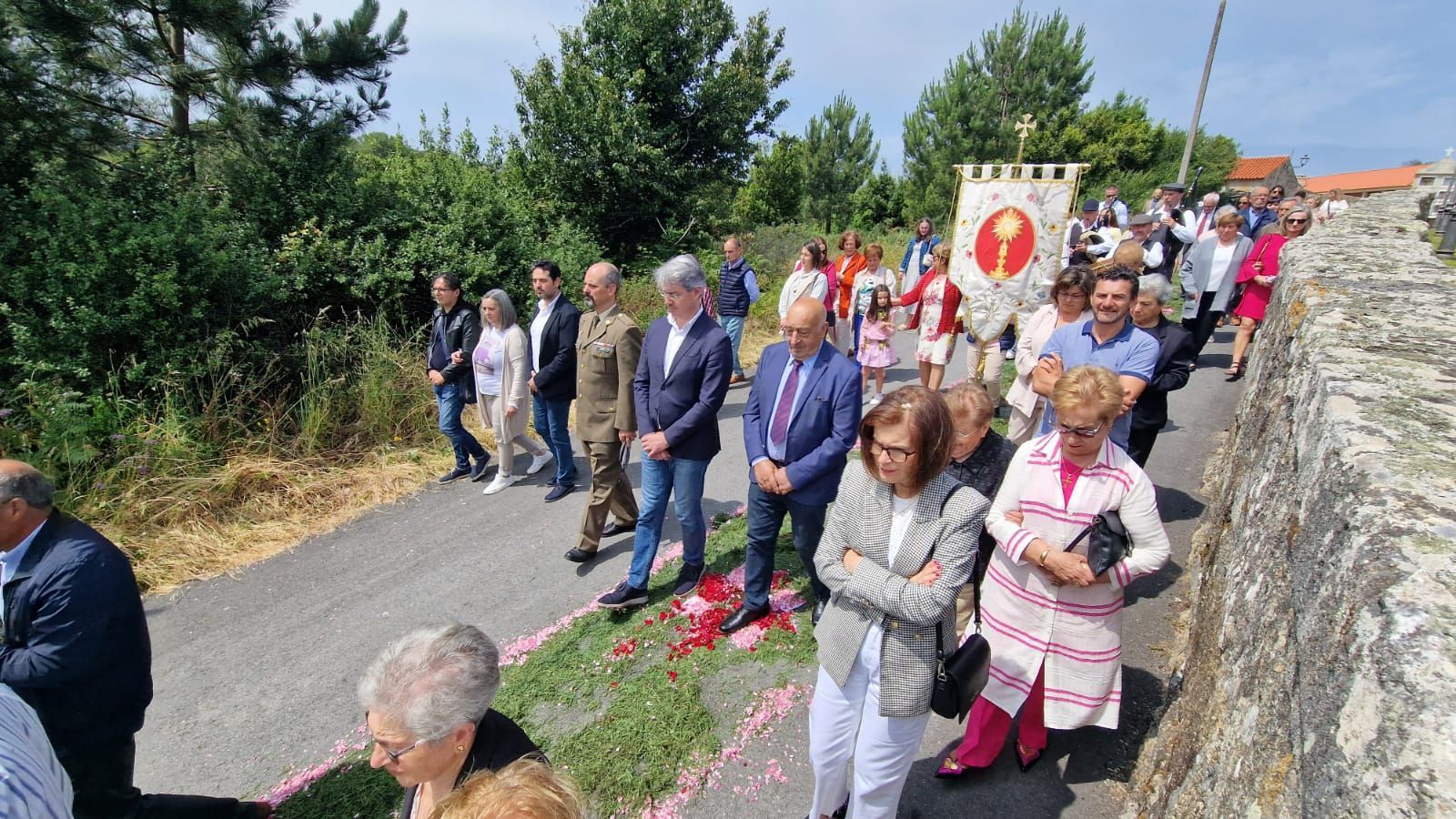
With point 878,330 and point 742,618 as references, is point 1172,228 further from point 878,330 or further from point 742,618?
point 742,618

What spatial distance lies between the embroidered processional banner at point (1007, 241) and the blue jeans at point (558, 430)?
3.74 meters

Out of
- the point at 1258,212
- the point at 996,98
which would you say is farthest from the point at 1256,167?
the point at 1258,212

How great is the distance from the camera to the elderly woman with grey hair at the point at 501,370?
5.20 meters

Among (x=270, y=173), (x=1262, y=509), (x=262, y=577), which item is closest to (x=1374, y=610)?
(x=1262, y=509)

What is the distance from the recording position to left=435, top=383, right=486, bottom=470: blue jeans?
5.59 metres

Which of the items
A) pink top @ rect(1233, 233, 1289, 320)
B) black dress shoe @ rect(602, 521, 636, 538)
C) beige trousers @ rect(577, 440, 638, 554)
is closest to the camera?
beige trousers @ rect(577, 440, 638, 554)

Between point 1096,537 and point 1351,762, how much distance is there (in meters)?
1.61

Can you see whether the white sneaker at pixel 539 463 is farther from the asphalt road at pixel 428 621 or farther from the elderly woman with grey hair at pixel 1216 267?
the elderly woman with grey hair at pixel 1216 267

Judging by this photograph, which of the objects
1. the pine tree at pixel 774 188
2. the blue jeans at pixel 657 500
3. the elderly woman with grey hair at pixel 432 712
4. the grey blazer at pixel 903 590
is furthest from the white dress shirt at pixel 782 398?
the pine tree at pixel 774 188

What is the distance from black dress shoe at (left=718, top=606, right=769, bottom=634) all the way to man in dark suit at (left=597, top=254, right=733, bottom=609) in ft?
1.59

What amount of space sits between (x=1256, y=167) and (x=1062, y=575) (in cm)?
8325

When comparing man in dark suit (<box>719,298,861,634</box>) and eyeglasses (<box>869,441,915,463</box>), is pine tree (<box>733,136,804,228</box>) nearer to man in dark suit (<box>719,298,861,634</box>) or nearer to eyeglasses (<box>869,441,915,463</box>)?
man in dark suit (<box>719,298,861,634</box>)

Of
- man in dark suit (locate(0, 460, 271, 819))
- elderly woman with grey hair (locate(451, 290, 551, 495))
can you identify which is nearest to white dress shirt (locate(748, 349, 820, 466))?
man in dark suit (locate(0, 460, 271, 819))

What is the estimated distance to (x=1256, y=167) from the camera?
63.9 m
